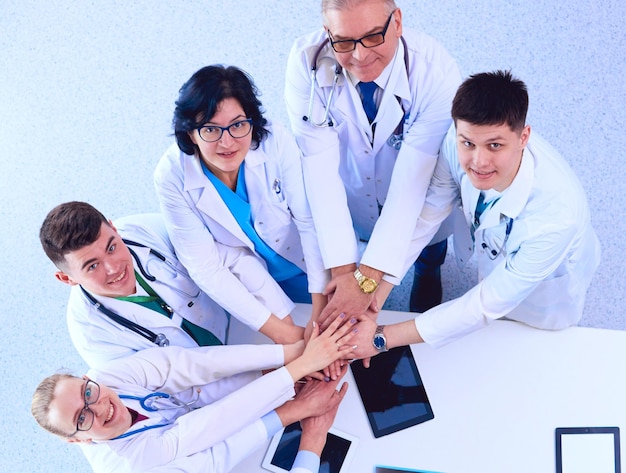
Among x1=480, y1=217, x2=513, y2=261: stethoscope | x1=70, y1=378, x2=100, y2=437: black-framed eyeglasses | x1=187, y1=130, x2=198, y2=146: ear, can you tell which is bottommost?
x1=70, y1=378, x2=100, y2=437: black-framed eyeglasses

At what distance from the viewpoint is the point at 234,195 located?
5.93 ft

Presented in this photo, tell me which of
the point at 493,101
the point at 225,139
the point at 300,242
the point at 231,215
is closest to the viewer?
the point at 493,101

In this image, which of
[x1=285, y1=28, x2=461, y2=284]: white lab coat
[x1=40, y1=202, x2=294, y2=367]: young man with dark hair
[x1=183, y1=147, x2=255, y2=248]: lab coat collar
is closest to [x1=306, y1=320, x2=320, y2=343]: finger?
[x1=40, y1=202, x2=294, y2=367]: young man with dark hair

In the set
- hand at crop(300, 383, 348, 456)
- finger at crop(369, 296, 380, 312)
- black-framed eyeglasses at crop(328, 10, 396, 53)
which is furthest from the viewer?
finger at crop(369, 296, 380, 312)

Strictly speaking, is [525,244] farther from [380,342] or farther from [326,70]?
[326,70]

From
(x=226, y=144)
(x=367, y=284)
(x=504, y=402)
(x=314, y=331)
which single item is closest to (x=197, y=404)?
(x=314, y=331)

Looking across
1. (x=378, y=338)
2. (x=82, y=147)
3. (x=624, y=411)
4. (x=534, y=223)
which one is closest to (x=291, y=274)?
(x=378, y=338)

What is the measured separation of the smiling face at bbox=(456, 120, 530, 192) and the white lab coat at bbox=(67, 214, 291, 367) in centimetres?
74

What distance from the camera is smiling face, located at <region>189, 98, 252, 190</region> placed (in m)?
1.59

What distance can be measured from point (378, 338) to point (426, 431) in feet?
0.92

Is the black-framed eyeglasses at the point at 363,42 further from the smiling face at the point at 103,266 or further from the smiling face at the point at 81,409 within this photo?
the smiling face at the point at 81,409

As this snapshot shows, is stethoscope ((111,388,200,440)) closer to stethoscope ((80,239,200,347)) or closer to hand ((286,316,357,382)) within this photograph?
stethoscope ((80,239,200,347))

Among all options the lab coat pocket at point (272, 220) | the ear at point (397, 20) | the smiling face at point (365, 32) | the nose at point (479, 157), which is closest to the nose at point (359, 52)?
the smiling face at point (365, 32)

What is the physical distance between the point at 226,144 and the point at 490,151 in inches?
26.1
